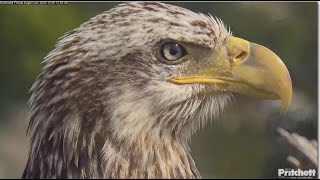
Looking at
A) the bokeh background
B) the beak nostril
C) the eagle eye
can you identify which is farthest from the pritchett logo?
the eagle eye

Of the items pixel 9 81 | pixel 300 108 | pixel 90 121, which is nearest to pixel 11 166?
pixel 9 81

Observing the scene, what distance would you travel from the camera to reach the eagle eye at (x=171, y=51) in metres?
3.17

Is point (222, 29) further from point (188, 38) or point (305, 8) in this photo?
point (305, 8)

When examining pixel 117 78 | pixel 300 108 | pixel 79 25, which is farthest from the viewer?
pixel 300 108

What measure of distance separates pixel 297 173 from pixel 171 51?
1279mm

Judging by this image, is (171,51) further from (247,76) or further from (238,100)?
(238,100)

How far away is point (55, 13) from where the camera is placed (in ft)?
12.1

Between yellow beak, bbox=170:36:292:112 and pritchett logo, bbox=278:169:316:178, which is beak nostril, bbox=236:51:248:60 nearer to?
yellow beak, bbox=170:36:292:112

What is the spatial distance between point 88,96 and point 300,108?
56.5 inches

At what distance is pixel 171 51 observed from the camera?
3.17 metres

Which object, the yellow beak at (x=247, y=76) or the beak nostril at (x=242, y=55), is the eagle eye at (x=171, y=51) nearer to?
the yellow beak at (x=247, y=76)

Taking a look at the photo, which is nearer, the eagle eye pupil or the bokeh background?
the eagle eye pupil

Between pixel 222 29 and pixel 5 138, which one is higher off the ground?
pixel 222 29

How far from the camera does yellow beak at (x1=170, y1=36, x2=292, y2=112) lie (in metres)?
3.23
